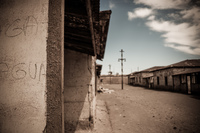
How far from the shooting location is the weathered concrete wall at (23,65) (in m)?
0.98

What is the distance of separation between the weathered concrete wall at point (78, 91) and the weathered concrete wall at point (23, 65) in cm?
269

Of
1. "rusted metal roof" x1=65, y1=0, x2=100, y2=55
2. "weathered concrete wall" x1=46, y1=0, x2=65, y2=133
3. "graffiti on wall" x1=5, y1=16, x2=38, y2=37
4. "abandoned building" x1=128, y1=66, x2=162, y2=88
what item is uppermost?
"rusted metal roof" x1=65, y1=0, x2=100, y2=55

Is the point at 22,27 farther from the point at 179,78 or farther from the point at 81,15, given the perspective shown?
the point at 179,78

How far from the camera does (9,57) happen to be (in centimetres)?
105

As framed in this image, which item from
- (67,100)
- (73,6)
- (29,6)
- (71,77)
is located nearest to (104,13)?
(73,6)

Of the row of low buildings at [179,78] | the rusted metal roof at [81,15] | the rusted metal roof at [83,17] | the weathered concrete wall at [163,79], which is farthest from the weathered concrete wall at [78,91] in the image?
the weathered concrete wall at [163,79]

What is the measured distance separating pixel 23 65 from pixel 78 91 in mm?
2801

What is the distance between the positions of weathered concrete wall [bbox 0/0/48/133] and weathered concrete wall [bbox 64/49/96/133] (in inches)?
106

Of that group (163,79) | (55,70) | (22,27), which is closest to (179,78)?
(163,79)

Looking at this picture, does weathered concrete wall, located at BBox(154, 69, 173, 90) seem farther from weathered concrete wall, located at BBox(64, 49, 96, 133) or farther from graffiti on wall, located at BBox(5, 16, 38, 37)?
graffiti on wall, located at BBox(5, 16, 38, 37)

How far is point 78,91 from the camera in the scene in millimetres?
3689

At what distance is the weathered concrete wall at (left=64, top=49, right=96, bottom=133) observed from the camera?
3.54m

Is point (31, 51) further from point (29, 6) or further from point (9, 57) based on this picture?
point (29, 6)

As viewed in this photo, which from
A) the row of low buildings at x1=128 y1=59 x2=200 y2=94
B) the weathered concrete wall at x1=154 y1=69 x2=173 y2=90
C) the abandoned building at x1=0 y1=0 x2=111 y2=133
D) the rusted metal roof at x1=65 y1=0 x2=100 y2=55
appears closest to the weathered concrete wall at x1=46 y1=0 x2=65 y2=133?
the abandoned building at x1=0 y1=0 x2=111 y2=133
